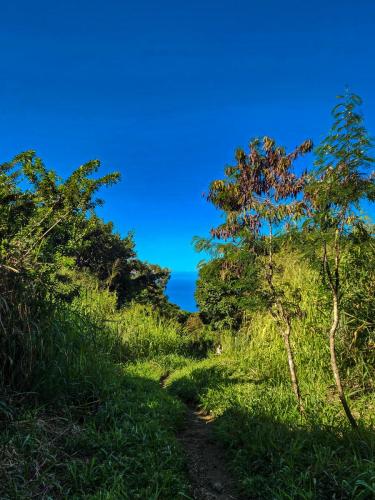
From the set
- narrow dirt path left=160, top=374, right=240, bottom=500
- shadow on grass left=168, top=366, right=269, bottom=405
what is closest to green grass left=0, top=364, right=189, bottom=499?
narrow dirt path left=160, top=374, right=240, bottom=500

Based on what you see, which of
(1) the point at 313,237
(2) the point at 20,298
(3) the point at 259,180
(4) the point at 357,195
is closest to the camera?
(4) the point at 357,195

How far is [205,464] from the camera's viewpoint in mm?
4070

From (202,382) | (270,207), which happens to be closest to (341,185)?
(270,207)

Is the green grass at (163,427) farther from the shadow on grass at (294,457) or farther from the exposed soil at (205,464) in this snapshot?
the exposed soil at (205,464)

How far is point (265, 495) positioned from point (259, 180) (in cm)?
450

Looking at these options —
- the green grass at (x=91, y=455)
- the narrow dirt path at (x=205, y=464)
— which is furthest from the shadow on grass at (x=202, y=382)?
the green grass at (x=91, y=455)

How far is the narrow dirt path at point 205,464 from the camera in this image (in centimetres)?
349

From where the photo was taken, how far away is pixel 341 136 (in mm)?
3592

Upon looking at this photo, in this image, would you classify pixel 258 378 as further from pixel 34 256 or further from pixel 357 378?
pixel 34 256

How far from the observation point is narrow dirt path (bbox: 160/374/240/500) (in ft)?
11.5

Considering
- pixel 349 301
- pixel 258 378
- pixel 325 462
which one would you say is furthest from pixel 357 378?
pixel 325 462

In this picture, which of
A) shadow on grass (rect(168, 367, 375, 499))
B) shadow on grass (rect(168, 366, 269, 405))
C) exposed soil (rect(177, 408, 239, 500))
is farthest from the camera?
shadow on grass (rect(168, 366, 269, 405))

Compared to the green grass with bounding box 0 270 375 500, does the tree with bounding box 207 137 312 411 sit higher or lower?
higher

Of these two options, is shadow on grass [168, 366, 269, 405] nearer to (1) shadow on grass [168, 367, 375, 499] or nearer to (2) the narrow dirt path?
(2) the narrow dirt path
